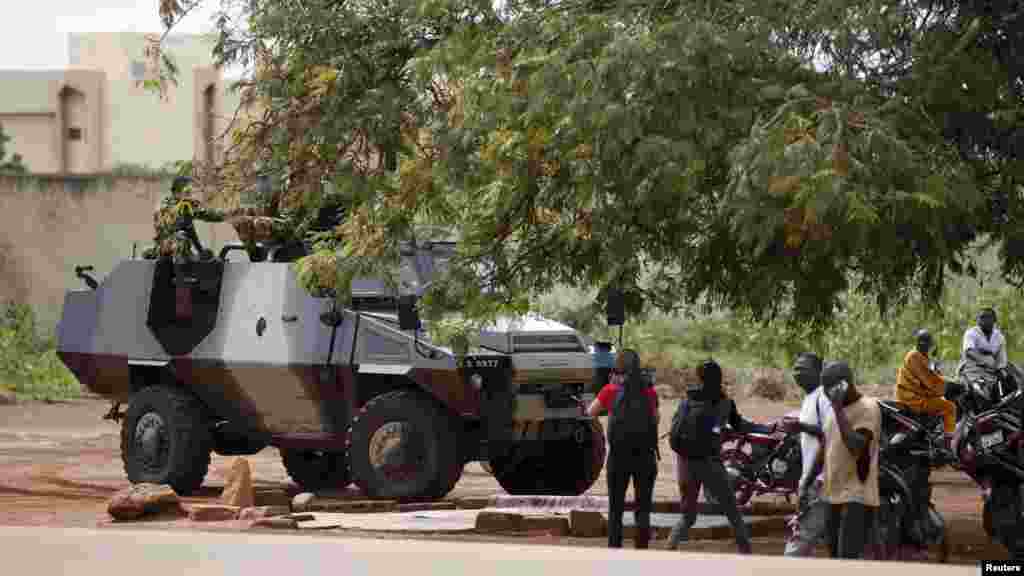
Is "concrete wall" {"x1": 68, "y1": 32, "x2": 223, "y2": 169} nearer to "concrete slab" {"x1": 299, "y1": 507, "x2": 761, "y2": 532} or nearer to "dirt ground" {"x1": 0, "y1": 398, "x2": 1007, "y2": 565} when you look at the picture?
"dirt ground" {"x1": 0, "y1": 398, "x2": 1007, "y2": 565}

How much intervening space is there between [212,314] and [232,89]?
271 cm

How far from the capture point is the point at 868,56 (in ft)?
42.3

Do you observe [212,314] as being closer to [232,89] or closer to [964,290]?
[232,89]

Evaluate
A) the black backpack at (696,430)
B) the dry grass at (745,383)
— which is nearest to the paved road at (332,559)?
the black backpack at (696,430)

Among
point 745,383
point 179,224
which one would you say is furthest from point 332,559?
point 745,383

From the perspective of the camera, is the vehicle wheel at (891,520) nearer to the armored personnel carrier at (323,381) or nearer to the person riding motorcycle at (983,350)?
the armored personnel carrier at (323,381)

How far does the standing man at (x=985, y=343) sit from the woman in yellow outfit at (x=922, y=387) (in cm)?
147

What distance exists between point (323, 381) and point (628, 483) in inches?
185

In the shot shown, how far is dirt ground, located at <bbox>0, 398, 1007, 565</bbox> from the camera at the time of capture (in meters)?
14.4

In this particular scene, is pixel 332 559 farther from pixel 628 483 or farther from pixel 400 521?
pixel 400 521

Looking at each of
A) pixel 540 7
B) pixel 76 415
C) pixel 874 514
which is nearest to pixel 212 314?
pixel 540 7

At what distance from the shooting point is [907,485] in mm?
12094

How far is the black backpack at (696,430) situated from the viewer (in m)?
12.3

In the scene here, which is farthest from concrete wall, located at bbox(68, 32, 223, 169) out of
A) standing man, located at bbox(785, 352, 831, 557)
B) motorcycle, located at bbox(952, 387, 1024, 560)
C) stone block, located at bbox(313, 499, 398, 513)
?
standing man, located at bbox(785, 352, 831, 557)
